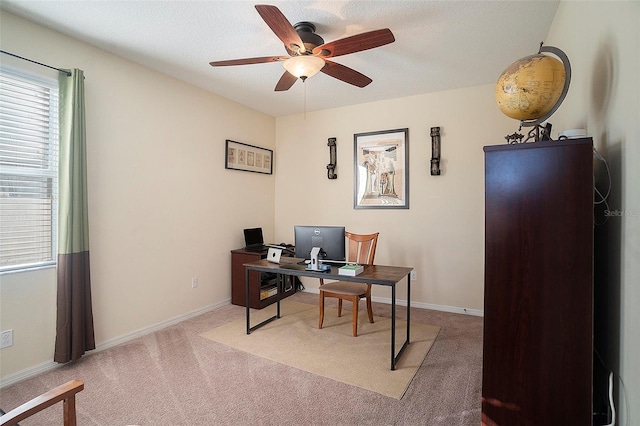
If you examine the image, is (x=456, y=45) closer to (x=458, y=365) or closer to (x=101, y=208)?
(x=458, y=365)

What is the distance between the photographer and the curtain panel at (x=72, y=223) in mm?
2451

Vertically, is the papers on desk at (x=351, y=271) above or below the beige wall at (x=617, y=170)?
below

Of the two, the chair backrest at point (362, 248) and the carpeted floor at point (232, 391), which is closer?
the carpeted floor at point (232, 391)

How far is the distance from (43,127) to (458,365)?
371 centimetres

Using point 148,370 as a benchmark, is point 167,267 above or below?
above

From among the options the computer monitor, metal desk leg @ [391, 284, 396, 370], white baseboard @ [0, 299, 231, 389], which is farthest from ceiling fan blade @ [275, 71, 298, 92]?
white baseboard @ [0, 299, 231, 389]

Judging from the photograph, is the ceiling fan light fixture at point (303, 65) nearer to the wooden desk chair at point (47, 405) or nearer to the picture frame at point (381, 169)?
the picture frame at point (381, 169)

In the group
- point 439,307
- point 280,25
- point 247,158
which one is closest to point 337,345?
point 439,307

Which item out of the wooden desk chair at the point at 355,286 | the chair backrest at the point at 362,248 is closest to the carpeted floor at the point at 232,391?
the wooden desk chair at the point at 355,286

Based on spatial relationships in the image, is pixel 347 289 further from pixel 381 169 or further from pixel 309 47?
pixel 309 47

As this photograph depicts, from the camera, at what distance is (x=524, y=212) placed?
4.66 ft

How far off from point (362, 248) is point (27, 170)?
9.59 ft

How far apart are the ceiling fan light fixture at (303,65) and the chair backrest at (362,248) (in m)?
1.73

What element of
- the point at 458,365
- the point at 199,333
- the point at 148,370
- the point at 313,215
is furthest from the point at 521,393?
the point at 313,215
